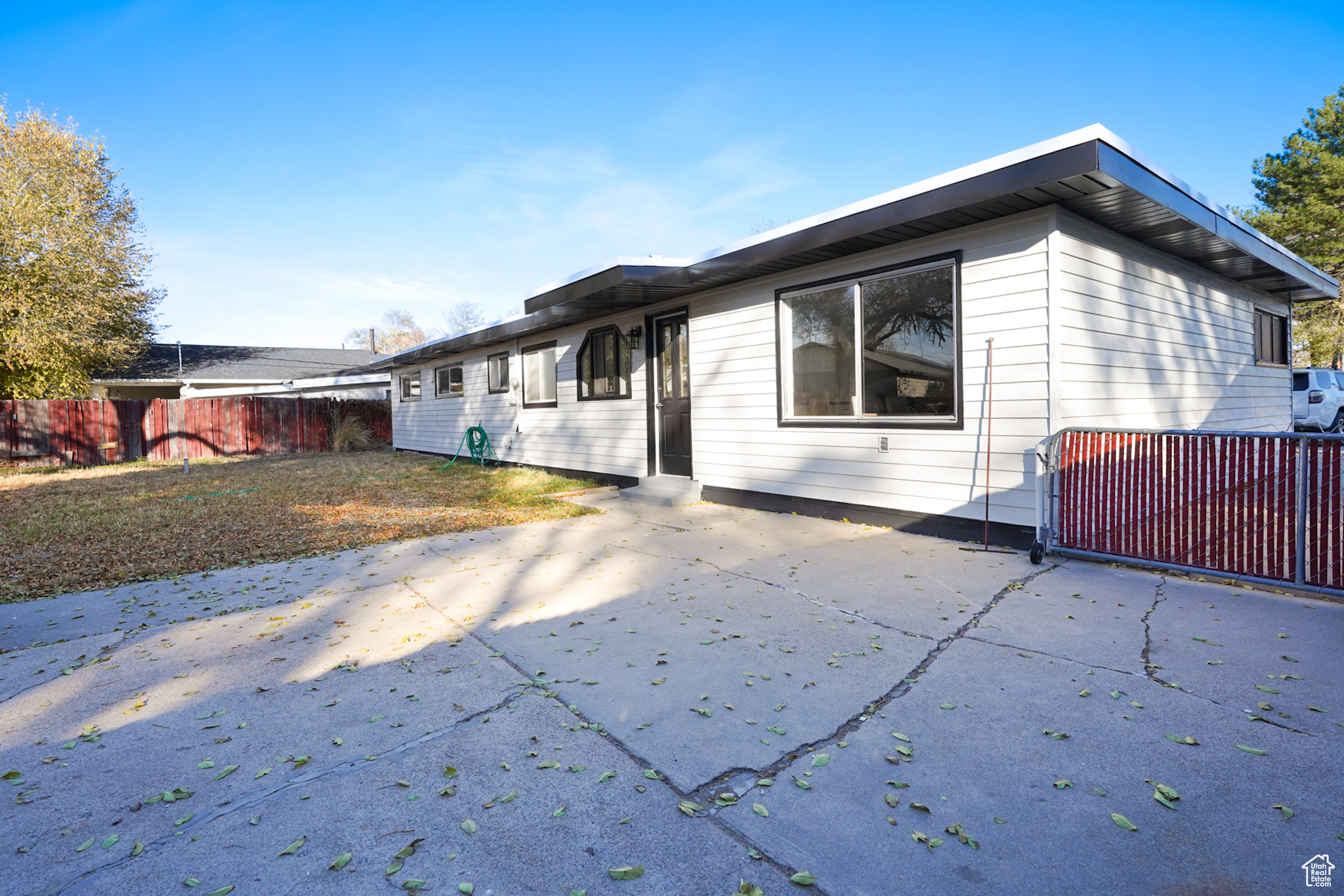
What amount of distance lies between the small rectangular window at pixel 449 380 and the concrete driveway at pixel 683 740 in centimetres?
1081

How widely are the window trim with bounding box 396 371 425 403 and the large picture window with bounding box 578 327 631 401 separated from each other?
327 inches

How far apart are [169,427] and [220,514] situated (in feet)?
39.8

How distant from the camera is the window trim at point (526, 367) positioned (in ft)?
35.9

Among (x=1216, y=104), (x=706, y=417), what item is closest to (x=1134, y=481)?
(x=706, y=417)

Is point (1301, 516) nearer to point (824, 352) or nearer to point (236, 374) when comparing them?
point (824, 352)

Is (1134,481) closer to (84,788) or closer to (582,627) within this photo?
(582,627)

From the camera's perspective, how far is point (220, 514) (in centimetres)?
763

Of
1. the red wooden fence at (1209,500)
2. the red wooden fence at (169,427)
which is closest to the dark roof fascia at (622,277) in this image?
the red wooden fence at (1209,500)

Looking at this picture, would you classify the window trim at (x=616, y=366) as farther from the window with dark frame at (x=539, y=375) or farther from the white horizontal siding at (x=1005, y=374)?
the window with dark frame at (x=539, y=375)

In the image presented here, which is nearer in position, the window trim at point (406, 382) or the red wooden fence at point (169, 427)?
the red wooden fence at point (169, 427)

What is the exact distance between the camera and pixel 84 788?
2.11 meters

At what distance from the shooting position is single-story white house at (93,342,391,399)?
1975cm

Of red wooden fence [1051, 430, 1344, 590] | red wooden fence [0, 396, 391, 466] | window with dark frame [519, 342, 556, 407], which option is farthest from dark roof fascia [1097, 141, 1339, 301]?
red wooden fence [0, 396, 391, 466]

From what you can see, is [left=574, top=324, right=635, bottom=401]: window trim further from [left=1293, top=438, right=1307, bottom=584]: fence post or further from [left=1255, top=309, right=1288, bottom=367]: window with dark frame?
[left=1255, top=309, right=1288, bottom=367]: window with dark frame
